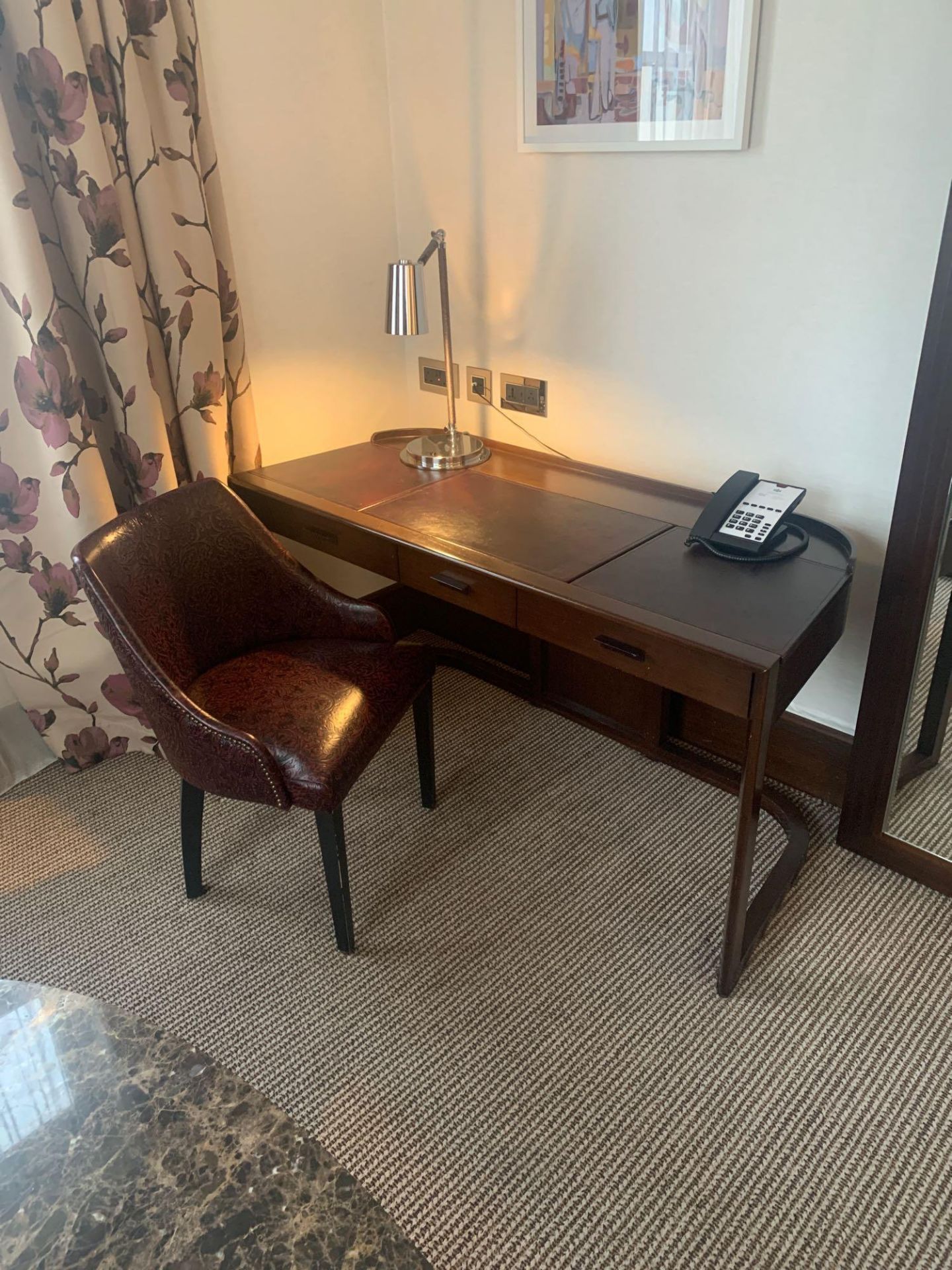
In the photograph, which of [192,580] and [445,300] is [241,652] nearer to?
[192,580]

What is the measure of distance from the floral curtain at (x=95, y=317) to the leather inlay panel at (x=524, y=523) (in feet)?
1.94

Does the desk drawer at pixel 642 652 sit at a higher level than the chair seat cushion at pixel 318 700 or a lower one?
higher

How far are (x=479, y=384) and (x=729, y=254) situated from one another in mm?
804

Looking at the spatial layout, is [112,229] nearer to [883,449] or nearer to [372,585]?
[372,585]

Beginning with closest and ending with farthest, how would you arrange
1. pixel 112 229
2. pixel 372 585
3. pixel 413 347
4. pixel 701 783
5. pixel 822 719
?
pixel 112 229
pixel 822 719
pixel 701 783
pixel 413 347
pixel 372 585

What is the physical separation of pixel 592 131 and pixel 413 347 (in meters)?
0.85

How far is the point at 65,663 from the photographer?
2203 millimetres

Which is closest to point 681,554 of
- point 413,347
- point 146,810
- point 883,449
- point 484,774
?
point 883,449

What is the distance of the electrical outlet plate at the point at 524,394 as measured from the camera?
91.0 inches

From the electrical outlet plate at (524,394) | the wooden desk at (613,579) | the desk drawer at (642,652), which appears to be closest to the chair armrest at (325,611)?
the wooden desk at (613,579)

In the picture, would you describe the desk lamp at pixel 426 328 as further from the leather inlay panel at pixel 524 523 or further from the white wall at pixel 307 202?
the white wall at pixel 307 202

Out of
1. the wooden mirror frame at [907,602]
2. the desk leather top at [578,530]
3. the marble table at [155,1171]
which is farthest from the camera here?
the desk leather top at [578,530]

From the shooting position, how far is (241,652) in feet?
6.36

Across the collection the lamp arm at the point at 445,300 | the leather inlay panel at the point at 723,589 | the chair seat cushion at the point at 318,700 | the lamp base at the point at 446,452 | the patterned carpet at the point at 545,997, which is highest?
the lamp arm at the point at 445,300
